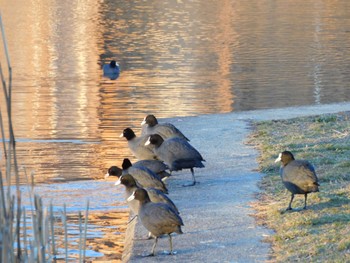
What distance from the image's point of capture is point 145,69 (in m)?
25.9

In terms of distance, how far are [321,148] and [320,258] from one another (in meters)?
4.76

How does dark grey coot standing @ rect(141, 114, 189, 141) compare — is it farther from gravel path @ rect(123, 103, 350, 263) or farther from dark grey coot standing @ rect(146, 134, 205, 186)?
dark grey coot standing @ rect(146, 134, 205, 186)

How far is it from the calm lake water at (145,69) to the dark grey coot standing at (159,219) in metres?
4.16

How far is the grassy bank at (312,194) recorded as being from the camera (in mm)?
8266

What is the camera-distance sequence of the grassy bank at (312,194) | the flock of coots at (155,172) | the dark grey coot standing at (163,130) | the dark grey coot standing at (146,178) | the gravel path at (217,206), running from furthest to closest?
1. the dark grey coot standing at (163,130)
2. the dark grey coot standing at (146,178)
3. the gravel path at (217,206)
4. the flock of coots at (155,172)
5. the grassy bank at (312,194)

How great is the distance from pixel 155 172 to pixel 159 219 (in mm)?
2505

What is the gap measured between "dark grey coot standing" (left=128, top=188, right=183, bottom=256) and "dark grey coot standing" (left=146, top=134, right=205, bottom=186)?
2483 millimetres

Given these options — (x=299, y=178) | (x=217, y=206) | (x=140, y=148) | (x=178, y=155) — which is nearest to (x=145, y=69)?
(x=140, y=148)

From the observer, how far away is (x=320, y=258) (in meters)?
7.97

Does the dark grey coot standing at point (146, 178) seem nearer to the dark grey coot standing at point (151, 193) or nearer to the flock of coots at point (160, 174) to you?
the flock of coots at point (160, 174)

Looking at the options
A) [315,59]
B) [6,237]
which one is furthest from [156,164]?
[315,59]

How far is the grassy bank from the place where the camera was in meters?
8.27

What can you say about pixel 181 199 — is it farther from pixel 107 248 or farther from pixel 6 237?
pixel 6 237

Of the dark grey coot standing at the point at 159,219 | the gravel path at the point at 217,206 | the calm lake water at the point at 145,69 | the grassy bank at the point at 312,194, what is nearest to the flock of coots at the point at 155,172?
the dark grey coot standing at the point at 159,219
